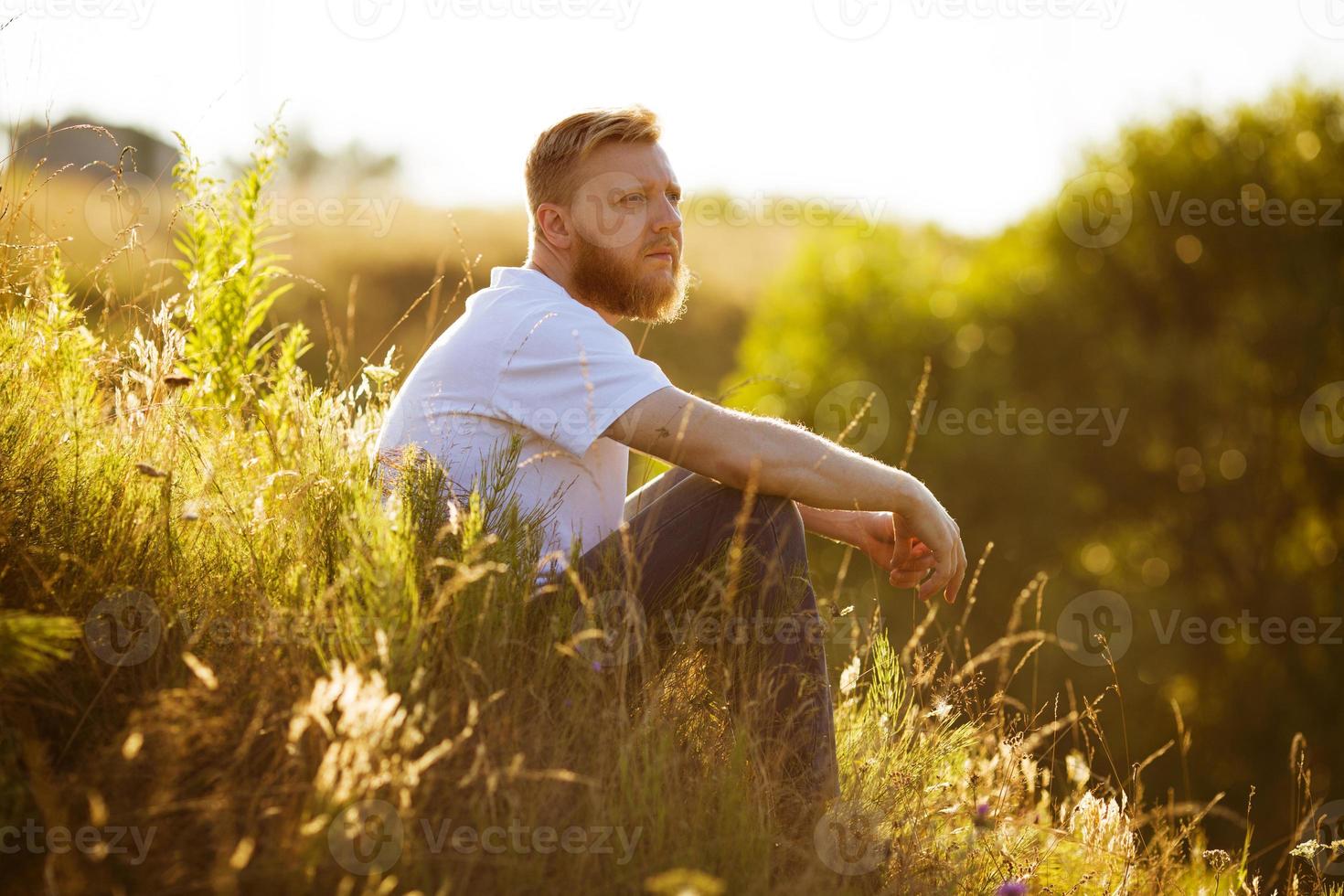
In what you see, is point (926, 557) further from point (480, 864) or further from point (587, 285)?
point (480, 864)

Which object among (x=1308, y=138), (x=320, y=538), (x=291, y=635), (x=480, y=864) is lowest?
(x=480, y=864)

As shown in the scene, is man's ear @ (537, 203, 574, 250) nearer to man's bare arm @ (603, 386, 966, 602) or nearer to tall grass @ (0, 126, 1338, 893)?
tall grass @ (0, 126, 1338, 893)

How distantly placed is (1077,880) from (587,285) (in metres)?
2.36

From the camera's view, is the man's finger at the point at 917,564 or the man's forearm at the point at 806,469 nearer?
the man's forearm at the point at 806,469

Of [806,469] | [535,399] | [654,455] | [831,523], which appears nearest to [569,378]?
[535,399]

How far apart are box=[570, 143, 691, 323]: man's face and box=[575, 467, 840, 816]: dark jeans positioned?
104 centimetres

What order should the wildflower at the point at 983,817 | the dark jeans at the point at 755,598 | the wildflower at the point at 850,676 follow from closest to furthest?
the wildflower at the point at 983,817 → the dark jeans at the point at 755,598 → the wildflower at the point at 850,676

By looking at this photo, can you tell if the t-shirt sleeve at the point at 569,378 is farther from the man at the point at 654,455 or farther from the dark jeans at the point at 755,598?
the dark jeans at the point at 755,598

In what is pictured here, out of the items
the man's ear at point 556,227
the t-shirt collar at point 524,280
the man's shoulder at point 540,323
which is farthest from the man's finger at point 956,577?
the man's ear at point 556,227

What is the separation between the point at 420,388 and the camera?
119 inches

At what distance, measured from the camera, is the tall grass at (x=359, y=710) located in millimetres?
1828

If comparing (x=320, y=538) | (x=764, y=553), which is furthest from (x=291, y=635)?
(x=764, y=553)

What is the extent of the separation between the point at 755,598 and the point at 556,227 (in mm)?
1592

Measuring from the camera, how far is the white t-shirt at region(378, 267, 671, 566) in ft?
9.21
